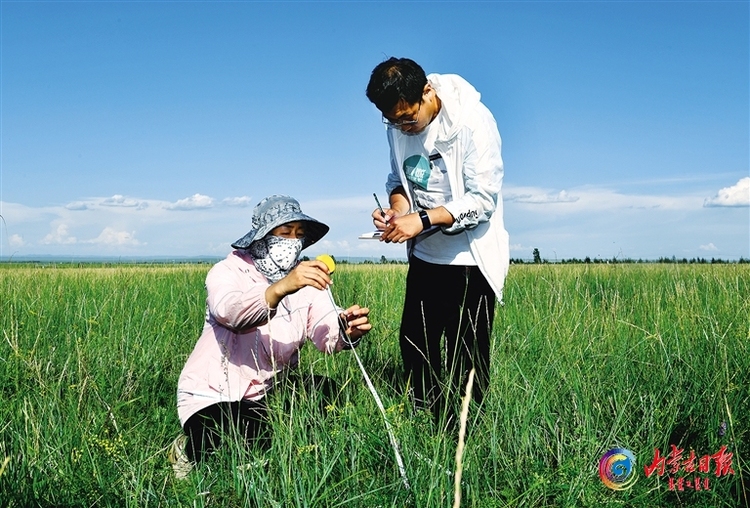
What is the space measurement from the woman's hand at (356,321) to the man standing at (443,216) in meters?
0.25

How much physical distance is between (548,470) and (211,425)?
1.51 m

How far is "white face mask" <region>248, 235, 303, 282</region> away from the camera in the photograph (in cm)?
313

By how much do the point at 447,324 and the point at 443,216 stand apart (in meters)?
0.60

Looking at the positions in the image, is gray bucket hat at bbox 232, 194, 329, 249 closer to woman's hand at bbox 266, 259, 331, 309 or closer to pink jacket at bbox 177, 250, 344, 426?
pink jacket at bbox 177, 250, 344, 426

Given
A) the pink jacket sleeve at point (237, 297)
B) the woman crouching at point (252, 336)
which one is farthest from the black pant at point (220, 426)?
the pink jacket sleeve at point (237, 297)

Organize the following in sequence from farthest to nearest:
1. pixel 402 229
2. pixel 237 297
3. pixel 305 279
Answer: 1. pixel 402 229
2. pixel 237 297
3. pixel 305 279

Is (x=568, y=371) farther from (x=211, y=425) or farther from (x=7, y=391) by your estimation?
(x=7, y=391)

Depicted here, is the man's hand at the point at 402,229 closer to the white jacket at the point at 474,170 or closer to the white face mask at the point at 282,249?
the white jacket at the point at 474,170

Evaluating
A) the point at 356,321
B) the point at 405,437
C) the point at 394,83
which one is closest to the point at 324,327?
the point at 356,321

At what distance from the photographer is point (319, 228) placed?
3242 mm

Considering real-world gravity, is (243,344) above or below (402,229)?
below

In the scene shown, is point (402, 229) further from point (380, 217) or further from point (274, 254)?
point (274, 254)

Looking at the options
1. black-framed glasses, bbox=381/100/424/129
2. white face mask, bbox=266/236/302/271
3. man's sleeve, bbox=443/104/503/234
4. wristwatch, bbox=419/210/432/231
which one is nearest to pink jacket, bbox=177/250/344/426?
white face mask, bbox=266/236/302/271

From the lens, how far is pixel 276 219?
122 inches
